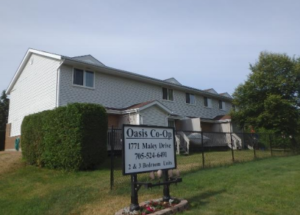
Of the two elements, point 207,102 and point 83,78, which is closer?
point 83,78

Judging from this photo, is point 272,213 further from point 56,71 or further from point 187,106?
point 187,106

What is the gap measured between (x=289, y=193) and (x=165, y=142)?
3.40m

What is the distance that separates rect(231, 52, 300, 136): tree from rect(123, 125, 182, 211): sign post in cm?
1560

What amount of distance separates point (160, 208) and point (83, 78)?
1183cm

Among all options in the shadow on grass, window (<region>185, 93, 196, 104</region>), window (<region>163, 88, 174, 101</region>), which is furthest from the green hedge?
window (<region>185, 93, 196, 104</region>)

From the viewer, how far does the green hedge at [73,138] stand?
359 inches

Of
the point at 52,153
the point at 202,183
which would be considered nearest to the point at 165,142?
the point at 202,183

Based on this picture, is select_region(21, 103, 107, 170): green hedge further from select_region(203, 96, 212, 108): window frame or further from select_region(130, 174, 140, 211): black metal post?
select_region(203, 96, 212, 108): window frame

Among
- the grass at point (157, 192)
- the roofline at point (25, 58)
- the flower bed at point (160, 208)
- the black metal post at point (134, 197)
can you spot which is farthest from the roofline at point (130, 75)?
the flower bed at point (160, 208)

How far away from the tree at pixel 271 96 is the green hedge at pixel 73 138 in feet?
46.4

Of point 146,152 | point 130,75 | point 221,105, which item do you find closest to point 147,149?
point 146,152

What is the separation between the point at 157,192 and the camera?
20.5 ft

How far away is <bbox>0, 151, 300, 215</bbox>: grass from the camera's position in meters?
5.18

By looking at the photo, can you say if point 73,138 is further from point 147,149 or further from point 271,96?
point 271,96
